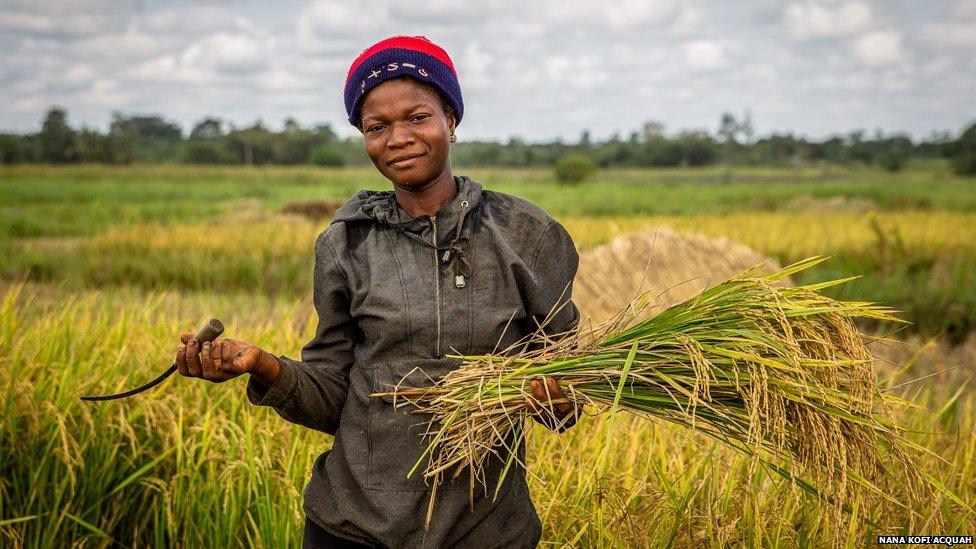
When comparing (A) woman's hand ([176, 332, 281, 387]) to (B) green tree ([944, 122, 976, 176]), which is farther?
(B) green tree ([944, 122, 976, 176])

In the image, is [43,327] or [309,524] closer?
[309,524]

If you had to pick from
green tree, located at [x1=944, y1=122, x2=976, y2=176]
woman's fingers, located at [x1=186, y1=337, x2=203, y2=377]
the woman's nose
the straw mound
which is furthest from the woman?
green tree, located at [x1=944, y1=122, x2=976, y2=176]

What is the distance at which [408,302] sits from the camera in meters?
1.64

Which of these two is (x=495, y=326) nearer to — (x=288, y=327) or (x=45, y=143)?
(x=288, y=327)

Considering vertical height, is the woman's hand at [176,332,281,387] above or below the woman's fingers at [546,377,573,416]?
above

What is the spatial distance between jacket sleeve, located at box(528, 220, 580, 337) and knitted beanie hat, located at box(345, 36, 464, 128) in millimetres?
341

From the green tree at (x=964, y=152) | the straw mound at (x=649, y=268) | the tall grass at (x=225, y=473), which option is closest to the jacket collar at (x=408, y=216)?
the tall grass at (x=225, y=473)

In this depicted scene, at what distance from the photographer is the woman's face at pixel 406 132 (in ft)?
5.41

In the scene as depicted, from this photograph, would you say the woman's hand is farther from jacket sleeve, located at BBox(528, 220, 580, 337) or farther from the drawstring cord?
jacket sleeve, located at BBox(528, 220, 580, 337)

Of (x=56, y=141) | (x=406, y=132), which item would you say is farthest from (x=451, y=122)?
(x=56, y=141)

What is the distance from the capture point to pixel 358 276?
1.71m

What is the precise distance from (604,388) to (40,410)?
2.26 meters

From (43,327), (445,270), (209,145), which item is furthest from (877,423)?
(209,145)

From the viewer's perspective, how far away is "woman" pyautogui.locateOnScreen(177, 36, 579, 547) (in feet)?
5.38
